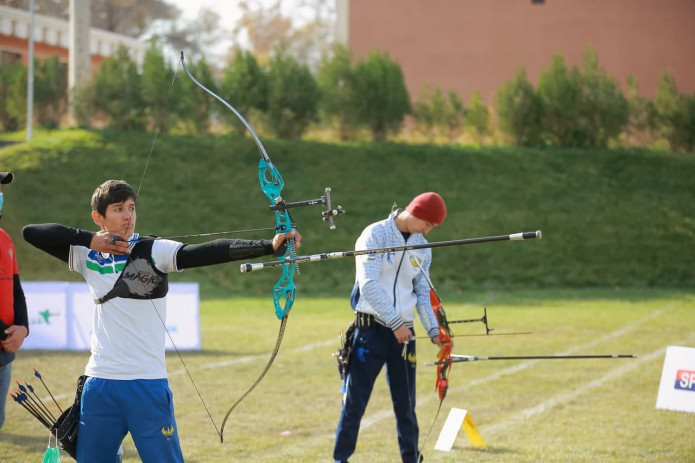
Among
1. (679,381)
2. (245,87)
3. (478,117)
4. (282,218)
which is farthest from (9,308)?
(478,117)

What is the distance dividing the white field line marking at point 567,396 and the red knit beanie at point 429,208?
2545mm

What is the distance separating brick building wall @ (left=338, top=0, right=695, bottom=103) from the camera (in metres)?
30.3

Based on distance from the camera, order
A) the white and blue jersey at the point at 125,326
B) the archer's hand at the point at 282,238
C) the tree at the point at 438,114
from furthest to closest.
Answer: the tree at the point at 438,114, the white and blue jersey at the point at 125,326, the archer's hand at the point at 282,238

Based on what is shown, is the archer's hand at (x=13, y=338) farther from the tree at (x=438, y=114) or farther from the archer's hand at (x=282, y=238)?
the tree at (x=438, y=114)

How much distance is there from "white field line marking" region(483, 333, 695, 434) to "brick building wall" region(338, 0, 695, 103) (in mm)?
20128

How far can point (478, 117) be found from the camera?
27.3 metres

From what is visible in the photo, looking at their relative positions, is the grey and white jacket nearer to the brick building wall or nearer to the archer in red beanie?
the archer in red beanie

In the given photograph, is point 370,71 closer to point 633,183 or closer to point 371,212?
point 371,212

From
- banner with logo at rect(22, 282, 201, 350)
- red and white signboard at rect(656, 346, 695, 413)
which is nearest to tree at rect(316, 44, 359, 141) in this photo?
banner with logo at rect(22, 282, 201, 350)

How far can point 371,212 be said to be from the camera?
74.3ft

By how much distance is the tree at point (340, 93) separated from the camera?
1075 inches

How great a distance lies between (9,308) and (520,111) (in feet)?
75.6

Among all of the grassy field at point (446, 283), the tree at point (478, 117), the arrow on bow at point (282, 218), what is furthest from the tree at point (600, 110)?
the arrow on bow at point (282, 218)

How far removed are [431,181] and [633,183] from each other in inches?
214
